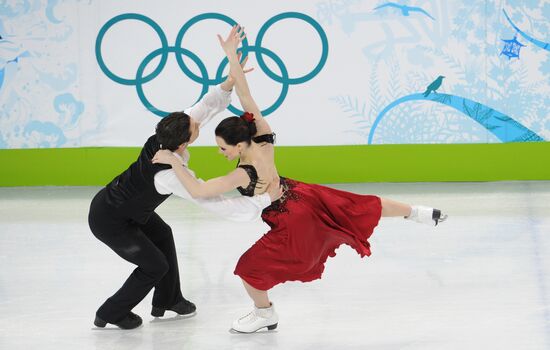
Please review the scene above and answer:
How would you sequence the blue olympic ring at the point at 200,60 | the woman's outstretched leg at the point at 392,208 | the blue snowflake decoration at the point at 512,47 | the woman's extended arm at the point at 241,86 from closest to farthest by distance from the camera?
the woman's extended arm at the point at 241,86, the woman's outstretched leg at the point at 392,208, the blue snowflake decoration at the point at 512,47, the blue olympic ring at the point at 200,60

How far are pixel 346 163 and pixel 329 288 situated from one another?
356 cm

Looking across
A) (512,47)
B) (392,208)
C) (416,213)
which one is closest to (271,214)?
(392,208)

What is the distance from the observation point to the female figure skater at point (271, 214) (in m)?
3.62

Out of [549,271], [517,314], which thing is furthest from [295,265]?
[549,271]

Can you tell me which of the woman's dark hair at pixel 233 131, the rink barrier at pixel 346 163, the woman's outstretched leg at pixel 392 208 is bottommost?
the rink barrier at pixel 346 163

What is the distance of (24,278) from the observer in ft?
15.9

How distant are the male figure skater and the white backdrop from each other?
4032 mm

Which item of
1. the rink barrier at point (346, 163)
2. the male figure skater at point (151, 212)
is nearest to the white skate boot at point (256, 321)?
the male figure skater at point (151, 212)

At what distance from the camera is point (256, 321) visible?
12.5ft

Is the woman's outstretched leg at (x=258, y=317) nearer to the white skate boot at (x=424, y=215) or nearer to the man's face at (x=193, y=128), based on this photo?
the man's face at (x=193, y=128)

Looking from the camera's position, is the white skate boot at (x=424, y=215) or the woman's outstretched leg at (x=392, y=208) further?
the white skate boot at (x=424, y=215)

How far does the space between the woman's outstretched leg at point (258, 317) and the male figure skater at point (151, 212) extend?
0.36m

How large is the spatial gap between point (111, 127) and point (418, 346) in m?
5.03

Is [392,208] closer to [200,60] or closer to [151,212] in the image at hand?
[151,212]
